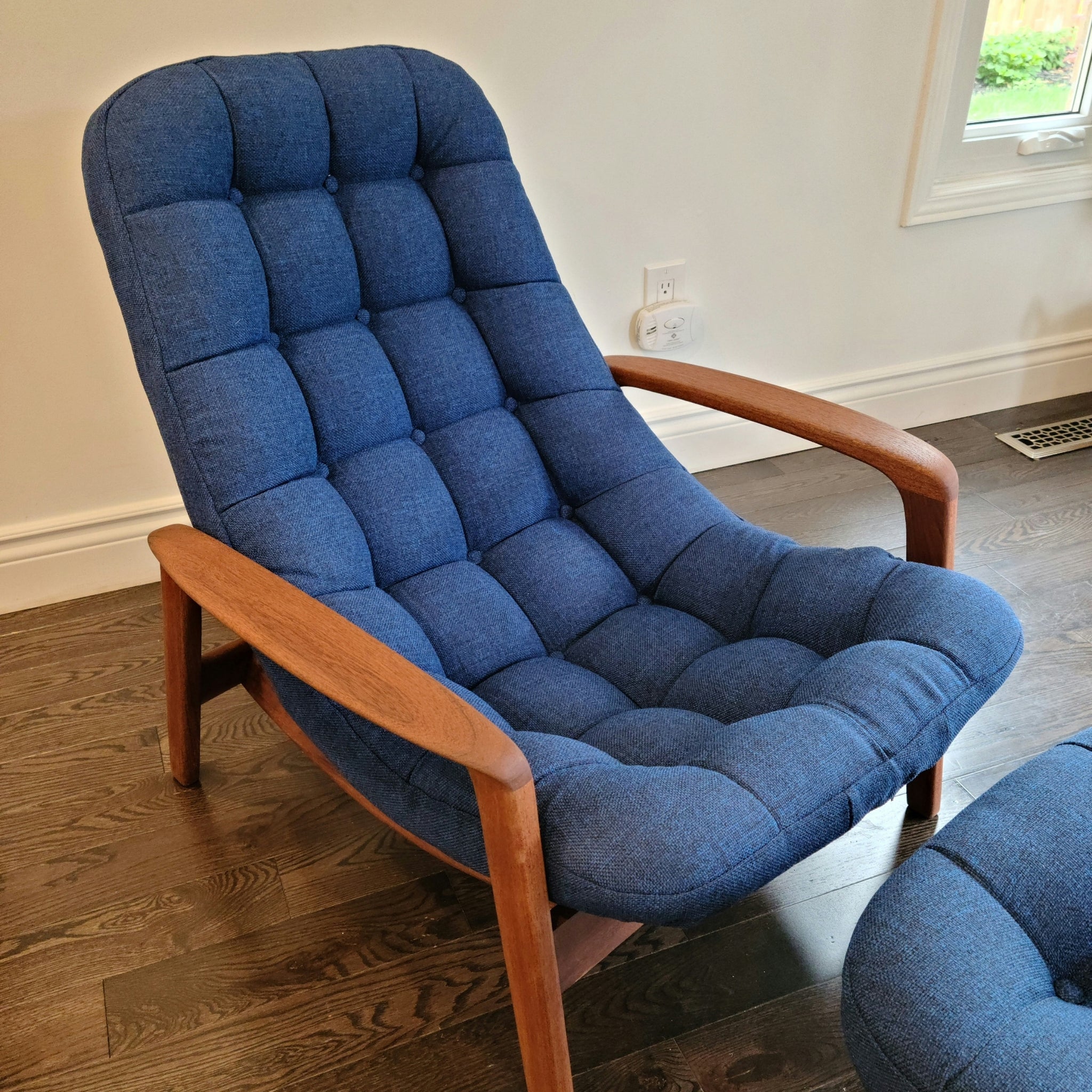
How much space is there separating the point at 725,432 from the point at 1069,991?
1.50 meters

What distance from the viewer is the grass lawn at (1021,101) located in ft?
6.86

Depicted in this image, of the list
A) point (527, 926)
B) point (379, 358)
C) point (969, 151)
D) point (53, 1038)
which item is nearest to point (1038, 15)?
point (969, 151)

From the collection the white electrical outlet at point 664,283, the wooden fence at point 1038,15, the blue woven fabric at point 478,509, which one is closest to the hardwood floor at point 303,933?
the blue woven fabric at point 478,509

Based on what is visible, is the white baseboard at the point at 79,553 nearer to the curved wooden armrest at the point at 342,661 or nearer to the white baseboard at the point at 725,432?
the white baseboard at the point at 725,432

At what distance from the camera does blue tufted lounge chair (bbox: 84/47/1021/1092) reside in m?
0.87

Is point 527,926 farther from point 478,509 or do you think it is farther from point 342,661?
point 478,509

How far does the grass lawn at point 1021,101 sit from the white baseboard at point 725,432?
50 cm

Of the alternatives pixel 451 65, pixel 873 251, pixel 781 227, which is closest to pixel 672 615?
pixel 451 65

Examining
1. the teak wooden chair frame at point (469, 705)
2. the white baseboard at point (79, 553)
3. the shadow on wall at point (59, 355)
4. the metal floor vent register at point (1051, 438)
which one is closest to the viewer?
the teak wooden chair frame at point (469, 705)

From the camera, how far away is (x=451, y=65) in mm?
1359

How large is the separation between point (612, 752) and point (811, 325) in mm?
1398

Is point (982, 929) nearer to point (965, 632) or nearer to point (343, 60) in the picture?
point (965, 632)

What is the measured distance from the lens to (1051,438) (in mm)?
2264

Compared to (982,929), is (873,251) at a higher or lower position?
higher
